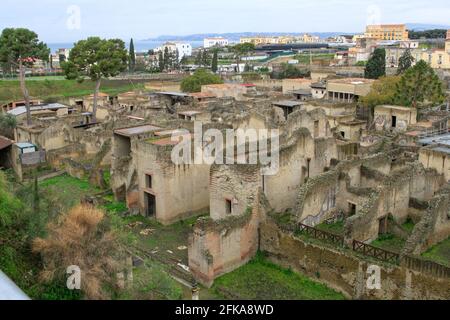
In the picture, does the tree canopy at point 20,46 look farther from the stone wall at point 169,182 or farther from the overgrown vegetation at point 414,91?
the overgrown vegetation at point 414,91

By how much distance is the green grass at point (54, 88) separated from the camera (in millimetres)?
64688

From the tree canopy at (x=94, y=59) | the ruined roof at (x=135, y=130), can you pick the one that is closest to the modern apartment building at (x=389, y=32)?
the tree canopy at (x=94, y=59)

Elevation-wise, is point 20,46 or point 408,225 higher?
point 20,46

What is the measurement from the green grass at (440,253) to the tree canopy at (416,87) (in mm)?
24887

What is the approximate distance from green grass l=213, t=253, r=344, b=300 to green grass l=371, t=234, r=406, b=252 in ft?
12.2

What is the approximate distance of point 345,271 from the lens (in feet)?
50.9

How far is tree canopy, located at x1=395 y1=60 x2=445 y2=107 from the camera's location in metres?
41.2

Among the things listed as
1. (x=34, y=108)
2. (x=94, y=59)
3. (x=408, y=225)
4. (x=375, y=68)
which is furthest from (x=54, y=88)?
(x=408, y=225)

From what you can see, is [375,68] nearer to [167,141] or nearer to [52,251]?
[167,141]

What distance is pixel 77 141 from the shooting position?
115ft

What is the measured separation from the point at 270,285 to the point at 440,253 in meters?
6.48

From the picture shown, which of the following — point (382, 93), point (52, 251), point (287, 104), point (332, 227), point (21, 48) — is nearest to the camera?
point (52, 251)

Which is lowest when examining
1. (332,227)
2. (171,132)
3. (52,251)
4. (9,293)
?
(332,227)

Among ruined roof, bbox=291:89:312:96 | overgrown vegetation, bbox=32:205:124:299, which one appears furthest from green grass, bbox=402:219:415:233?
ruined roof, bbox=291:89:312:96
